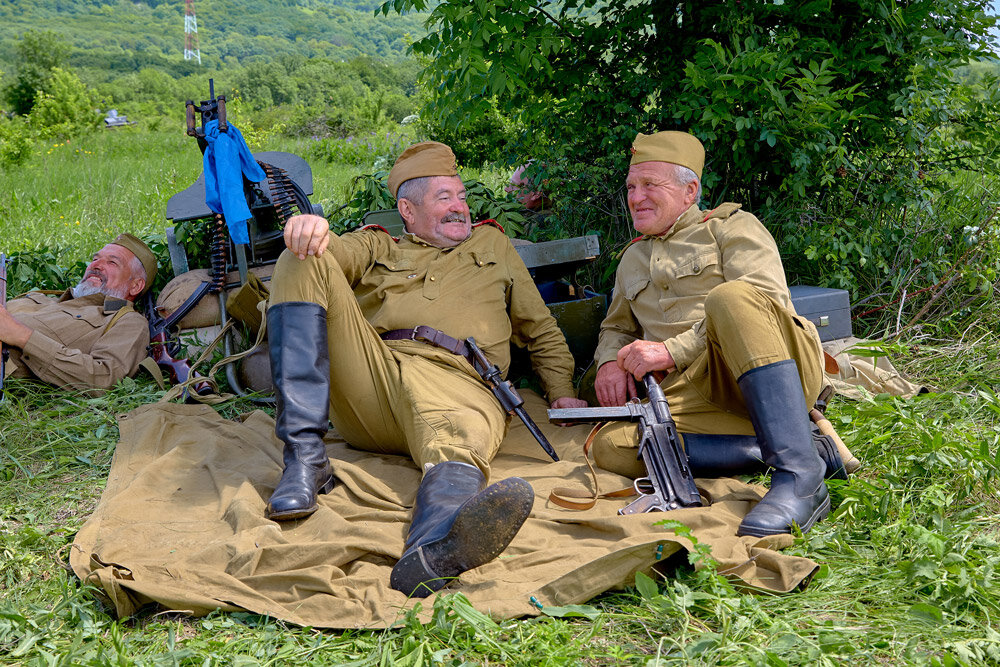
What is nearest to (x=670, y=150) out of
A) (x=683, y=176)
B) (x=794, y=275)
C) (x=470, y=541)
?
(x=683, y=176)

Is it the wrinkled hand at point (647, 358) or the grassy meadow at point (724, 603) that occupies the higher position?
the wrinkled hand at point (647, 358)

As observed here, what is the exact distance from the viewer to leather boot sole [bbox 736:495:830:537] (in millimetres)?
2879

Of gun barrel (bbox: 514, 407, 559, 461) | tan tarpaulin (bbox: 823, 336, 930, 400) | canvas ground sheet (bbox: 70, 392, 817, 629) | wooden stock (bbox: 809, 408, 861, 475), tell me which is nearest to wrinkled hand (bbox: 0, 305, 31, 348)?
canvas ground sheet (bbox: 70, 392, 817, 629)

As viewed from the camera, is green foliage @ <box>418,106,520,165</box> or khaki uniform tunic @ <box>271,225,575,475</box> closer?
khaki uniform tunic @ <box>271,225,575,475</box>

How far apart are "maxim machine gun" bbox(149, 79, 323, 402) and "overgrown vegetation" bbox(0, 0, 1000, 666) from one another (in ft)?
1.57

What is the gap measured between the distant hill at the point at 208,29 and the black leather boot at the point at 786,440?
336 ft

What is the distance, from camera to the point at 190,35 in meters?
120

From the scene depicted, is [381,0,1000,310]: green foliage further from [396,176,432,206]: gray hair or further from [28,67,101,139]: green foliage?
[28,67,101,139]: green foliage

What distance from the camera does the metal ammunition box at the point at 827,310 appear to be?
14.5 ft

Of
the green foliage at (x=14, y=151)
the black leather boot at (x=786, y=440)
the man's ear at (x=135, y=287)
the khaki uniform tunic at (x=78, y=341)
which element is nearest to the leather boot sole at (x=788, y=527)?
the black leather boot at (x=786, y=440)

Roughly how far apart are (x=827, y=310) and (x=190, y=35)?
434 ft

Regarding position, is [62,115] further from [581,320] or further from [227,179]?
[581,320]

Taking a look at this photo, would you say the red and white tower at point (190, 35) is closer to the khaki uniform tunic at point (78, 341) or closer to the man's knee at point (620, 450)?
the khaki uniform tunic at point (78, 341)

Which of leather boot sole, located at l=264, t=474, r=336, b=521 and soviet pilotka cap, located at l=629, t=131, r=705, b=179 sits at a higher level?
soviet pilotka cap, located at l=629, t=131, r=705, b=179
